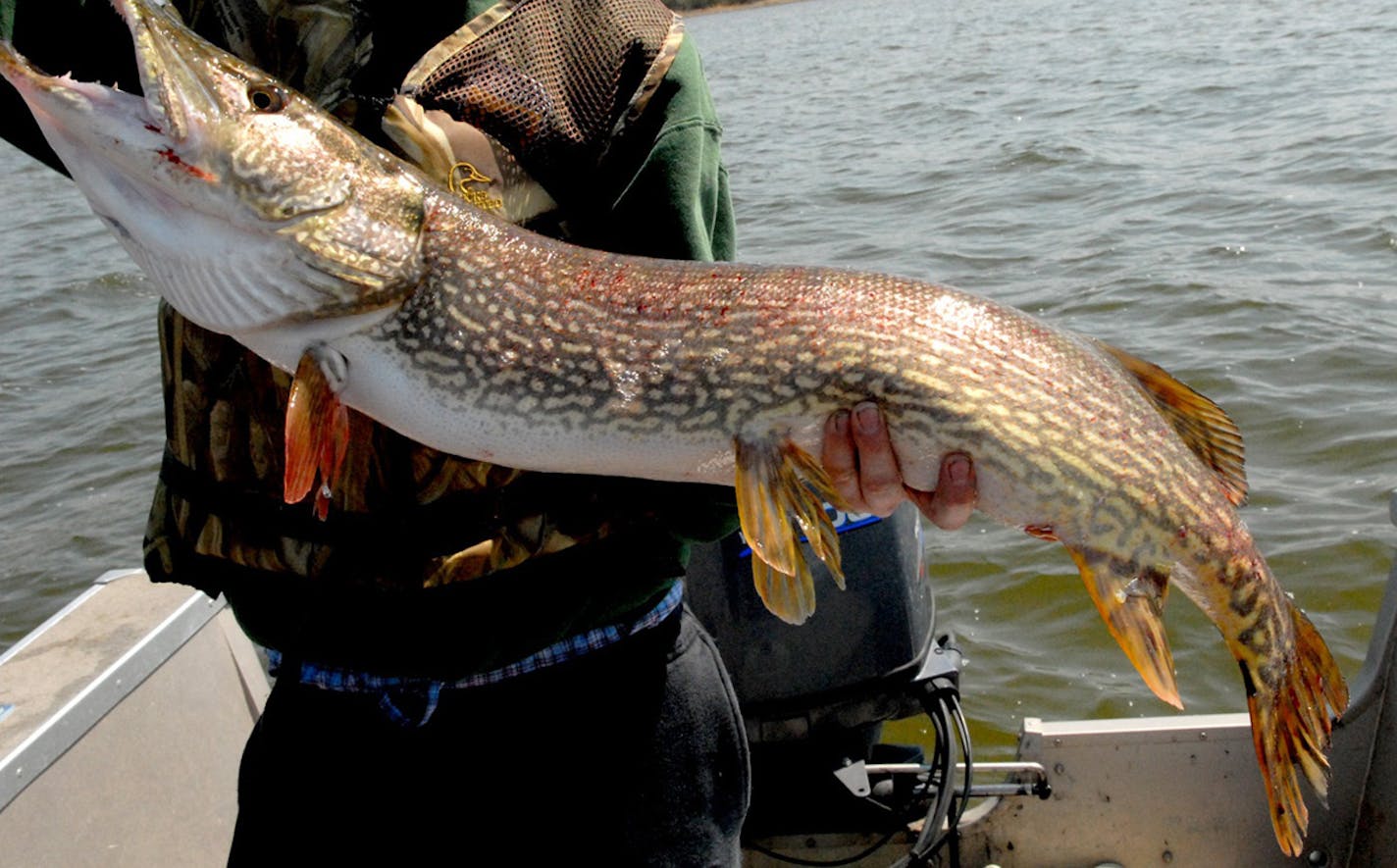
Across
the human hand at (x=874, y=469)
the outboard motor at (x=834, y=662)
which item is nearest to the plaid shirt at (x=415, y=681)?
the human hand at (x=874, y=469)

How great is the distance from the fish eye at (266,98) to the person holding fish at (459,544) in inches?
7.7

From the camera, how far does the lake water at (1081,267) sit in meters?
5.14

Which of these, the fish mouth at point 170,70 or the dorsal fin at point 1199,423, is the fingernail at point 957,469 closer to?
the dorsal fin at point 1199,423

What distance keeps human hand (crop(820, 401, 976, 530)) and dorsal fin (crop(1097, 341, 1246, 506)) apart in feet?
1.36

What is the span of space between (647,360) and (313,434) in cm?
52

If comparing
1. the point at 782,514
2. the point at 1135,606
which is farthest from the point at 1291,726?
the point at 782,514

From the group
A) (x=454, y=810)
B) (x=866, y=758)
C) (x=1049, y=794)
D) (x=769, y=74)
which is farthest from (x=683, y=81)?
(x=769, y=74)

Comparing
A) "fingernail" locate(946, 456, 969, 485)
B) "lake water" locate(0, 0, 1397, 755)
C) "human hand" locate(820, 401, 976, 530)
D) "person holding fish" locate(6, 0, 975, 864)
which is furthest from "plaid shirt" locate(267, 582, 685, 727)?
"lake water" locate(0, 0, 1397, 755)

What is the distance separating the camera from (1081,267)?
8.03m

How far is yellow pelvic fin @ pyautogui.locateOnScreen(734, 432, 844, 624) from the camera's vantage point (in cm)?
198

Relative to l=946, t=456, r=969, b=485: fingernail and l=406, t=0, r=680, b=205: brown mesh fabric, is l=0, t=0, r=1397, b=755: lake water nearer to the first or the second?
l=946, t=456, r=969, b=485: fingernail

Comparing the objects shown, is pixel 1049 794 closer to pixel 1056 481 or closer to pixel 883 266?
pixel 1056 481

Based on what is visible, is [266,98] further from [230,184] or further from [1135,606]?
[1135,606]

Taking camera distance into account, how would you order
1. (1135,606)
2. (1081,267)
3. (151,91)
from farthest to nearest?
(1081,267) → (1135,606) → (151,91)
